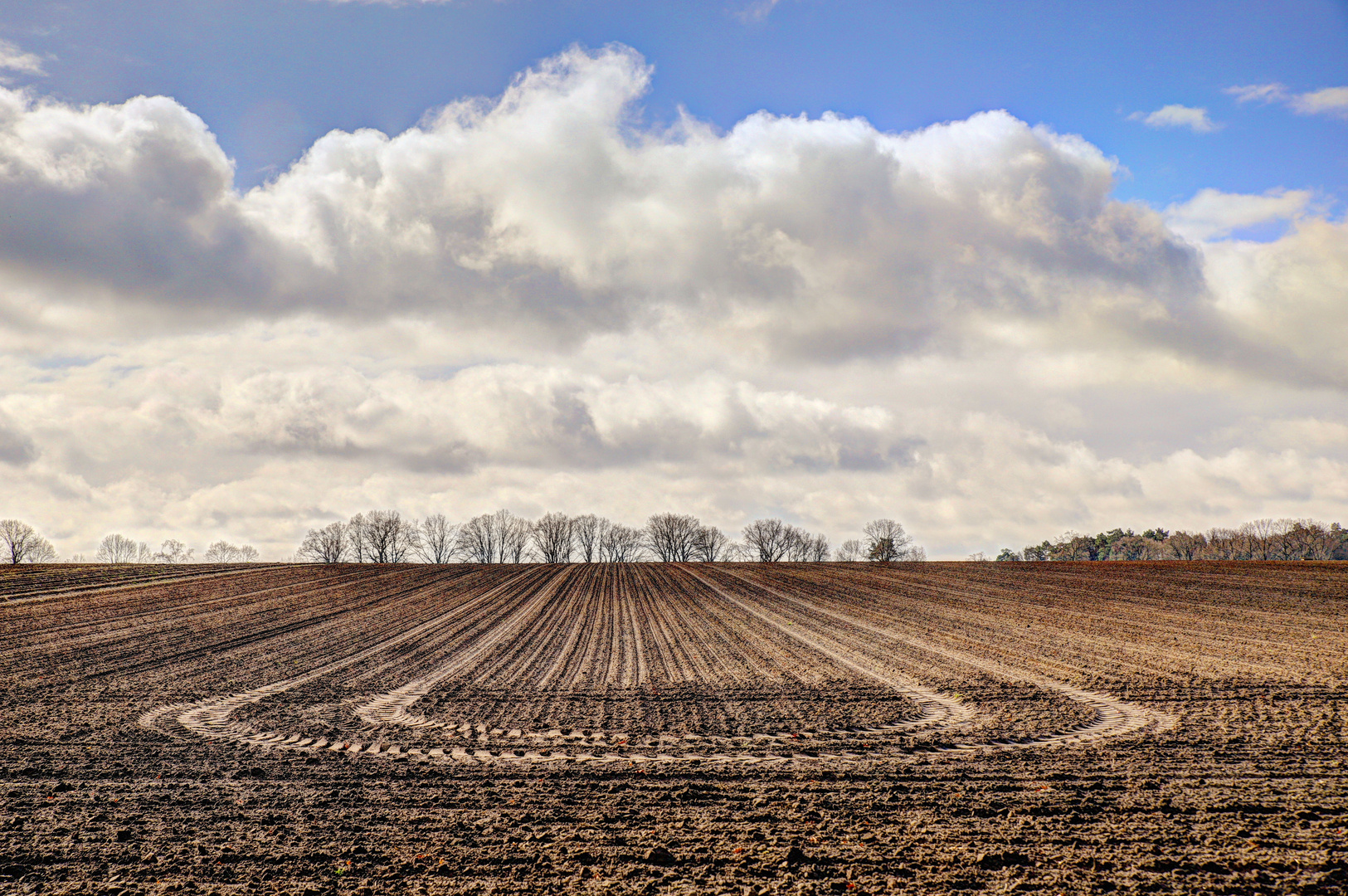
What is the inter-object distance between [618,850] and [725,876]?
1.20m

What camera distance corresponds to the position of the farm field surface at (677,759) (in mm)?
7004

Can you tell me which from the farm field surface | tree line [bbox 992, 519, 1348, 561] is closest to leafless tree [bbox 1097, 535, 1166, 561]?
tree line [bbox 992, 519, 1348, 561]

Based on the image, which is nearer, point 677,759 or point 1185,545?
point 677,759

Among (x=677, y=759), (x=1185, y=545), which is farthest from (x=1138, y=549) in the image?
(x=677, y=759)

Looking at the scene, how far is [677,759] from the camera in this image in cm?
1061

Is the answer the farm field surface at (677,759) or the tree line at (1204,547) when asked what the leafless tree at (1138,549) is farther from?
the farm field surface at (677,759)

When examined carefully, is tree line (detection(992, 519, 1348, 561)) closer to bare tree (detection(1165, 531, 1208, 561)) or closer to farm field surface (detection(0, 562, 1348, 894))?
bare tree (detection(1165, 531, 1208, 561))

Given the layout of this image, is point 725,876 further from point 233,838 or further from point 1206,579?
point 1206,579

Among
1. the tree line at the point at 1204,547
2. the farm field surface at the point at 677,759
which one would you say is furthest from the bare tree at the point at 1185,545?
the farm field surface at the point at 677,759

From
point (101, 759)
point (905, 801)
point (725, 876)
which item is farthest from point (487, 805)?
point (101, 759)

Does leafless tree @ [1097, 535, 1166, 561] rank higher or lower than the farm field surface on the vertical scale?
lower

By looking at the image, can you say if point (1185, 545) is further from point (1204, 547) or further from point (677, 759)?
point (677, 759)

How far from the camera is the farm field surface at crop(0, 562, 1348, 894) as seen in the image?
7.00 m

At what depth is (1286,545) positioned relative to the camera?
97.1 metres
